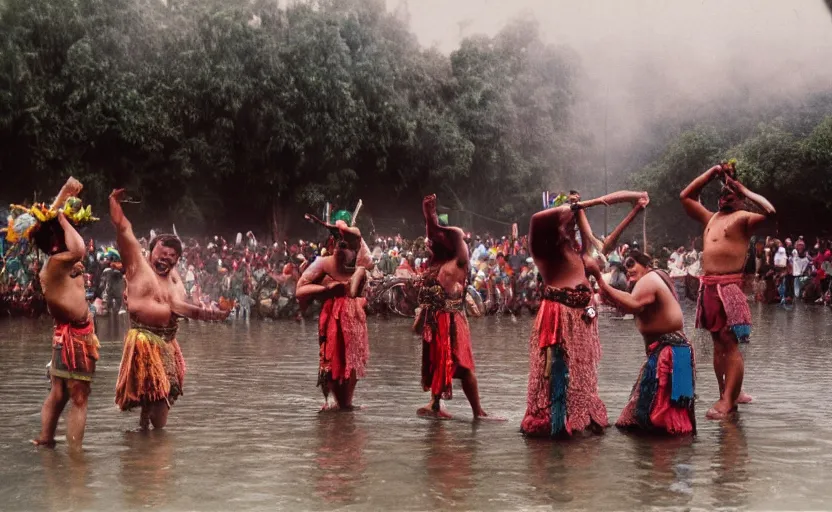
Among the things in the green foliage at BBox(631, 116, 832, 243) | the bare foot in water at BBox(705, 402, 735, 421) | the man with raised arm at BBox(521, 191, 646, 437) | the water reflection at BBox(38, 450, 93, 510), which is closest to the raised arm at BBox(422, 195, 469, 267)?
the man with raised arm at BBox(521, 191, 646, 437)

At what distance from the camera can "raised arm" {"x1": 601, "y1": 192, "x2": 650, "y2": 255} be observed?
295 inches

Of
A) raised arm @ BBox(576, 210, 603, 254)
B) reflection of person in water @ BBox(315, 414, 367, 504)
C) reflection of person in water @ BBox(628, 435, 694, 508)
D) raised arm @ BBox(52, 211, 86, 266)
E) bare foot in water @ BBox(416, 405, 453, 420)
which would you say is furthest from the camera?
bare foot in water @ BBox(416, 405, 453, 420)

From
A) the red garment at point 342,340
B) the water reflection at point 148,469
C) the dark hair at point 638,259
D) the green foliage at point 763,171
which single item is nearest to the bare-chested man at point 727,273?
the dark hair at point 638,259

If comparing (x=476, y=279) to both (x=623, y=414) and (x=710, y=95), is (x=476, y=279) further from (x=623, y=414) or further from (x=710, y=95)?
(x=710, y=95)

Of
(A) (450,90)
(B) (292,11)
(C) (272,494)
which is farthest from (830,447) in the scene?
(A) (450,90)

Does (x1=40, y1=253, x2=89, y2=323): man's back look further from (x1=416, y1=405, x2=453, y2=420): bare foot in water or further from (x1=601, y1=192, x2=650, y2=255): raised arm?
(x1=601, y1=192, x2=650, y2=255): raised arm

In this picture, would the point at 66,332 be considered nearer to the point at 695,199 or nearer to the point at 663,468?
the point at 663,468

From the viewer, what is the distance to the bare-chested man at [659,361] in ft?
25.4

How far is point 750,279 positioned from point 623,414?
6.68ft

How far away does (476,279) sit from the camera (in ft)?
79.5

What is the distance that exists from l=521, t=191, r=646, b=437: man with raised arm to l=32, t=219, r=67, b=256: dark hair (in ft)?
10.8

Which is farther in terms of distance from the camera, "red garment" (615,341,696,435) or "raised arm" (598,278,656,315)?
"raised arm" (598,278,656,315)

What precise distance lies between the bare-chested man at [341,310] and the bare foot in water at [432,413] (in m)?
0.73

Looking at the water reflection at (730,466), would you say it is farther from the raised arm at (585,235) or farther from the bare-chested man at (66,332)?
the bare-chested man at (66,332)
